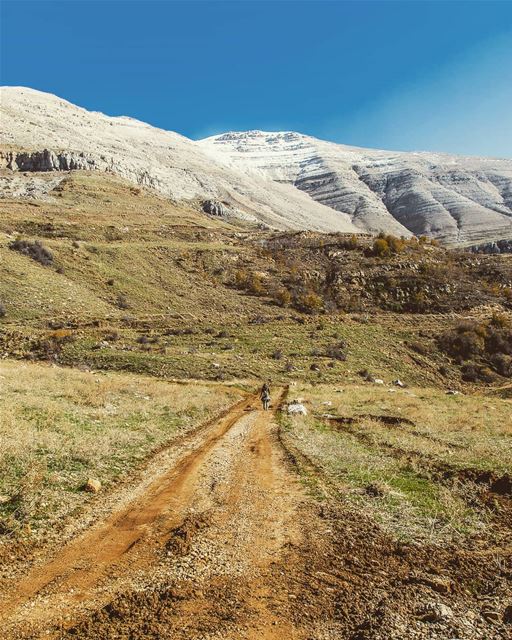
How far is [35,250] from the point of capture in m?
55.5

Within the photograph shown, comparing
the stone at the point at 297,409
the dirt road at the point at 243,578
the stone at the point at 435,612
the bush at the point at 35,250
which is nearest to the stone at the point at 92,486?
the dirt road at the point at 243,578

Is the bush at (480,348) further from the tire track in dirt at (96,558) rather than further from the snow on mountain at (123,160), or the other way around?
the snow on mountain at (123,160)

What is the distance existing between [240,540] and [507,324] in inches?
1969

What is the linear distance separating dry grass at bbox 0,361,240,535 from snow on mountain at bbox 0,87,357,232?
358 ft

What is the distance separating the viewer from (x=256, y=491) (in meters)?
11.3

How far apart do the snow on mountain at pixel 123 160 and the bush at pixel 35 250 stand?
223ft

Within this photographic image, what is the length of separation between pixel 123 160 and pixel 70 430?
141 meters

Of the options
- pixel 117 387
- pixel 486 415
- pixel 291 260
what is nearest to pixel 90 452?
pixel 117 387

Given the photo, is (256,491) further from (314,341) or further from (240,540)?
(314,341)

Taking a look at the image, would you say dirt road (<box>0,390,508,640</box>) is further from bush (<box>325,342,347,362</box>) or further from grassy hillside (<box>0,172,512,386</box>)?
bush (<box>325,342,347,362</box>)

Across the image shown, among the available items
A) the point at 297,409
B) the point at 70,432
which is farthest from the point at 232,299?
the point at 70,432

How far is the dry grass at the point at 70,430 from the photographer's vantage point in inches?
386

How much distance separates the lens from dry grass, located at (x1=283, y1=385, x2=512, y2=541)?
9.69 m

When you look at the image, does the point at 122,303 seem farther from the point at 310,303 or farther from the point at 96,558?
the point at 96,558
